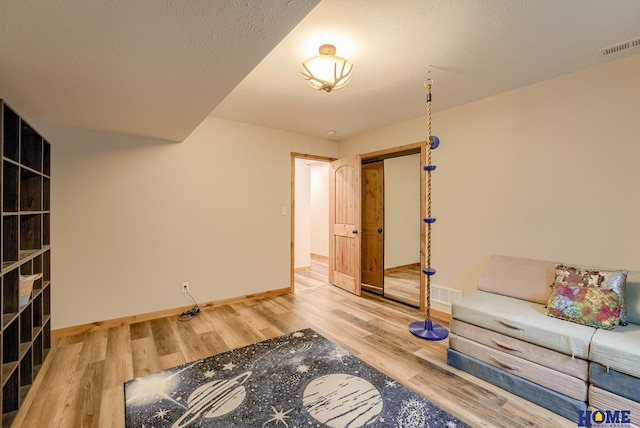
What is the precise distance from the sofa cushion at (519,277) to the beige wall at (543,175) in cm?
18

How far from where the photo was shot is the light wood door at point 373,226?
4531 millimetres

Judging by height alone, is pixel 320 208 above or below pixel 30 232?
above

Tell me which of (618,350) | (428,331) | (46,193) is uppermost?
(46,193)

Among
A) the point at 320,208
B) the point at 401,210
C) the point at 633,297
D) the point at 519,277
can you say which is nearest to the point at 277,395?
the point at 519,277

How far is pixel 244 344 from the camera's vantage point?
2.74 metres

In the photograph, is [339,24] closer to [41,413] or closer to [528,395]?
[528,395]

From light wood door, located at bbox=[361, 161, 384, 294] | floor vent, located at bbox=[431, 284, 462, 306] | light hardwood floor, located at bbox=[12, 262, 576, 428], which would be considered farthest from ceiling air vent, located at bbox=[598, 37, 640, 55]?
light wood door, located at bbox=[361, 161, 384, 294]

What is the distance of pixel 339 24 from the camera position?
1810 mm

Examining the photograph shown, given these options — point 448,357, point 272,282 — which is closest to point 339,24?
point 448,357

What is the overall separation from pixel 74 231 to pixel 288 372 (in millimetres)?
2655

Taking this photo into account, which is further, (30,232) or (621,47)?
(30,232)

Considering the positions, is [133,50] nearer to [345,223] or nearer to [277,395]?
[277,395]

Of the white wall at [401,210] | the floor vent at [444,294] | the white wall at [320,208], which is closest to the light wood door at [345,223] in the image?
the floor vent at [444,294]

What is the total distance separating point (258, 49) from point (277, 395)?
2.19 m
